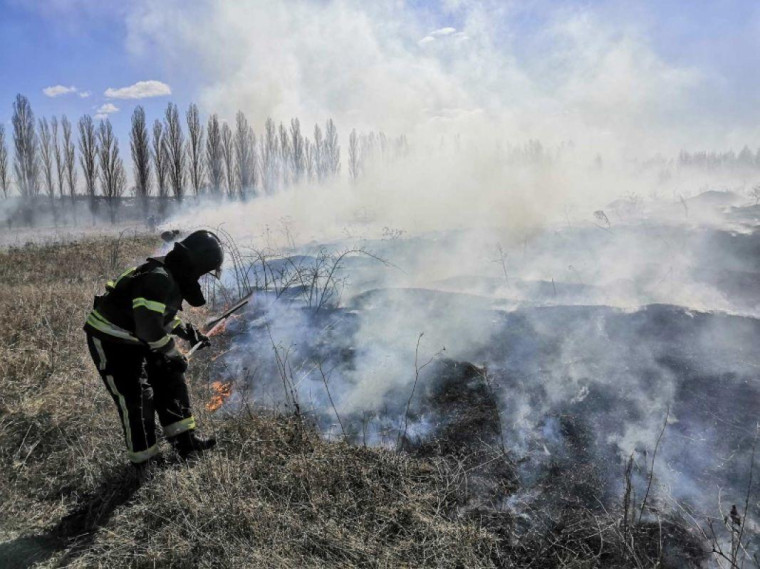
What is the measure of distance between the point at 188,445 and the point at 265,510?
0.90 metres

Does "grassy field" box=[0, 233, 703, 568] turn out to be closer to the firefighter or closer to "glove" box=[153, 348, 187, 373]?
the firefighter

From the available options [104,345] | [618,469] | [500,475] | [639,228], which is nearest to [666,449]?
[618,469]

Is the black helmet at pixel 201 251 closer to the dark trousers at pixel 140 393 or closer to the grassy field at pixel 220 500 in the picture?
the dark trousers at pixel 140 393

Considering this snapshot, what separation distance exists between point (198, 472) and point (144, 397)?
2.20 feet

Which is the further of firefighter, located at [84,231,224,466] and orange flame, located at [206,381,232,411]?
orange flame, located at [206,381,232,411]

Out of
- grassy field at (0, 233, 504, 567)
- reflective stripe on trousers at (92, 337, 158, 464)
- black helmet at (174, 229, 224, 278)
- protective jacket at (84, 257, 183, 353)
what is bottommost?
grassy field at (0, 233, 504, 567)

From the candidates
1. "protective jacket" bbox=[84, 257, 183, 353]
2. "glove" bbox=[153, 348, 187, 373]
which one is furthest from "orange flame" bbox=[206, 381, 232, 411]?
"protective jacket" bbox=[84, 257, 183, 353]

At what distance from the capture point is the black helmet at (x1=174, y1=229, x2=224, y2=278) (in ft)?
10.8

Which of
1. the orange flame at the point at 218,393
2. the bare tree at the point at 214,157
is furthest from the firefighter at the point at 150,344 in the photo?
the bare tree at the point at 214,157

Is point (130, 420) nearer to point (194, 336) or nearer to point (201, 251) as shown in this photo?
point (194, 336)

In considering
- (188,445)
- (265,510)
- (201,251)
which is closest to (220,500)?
(265,510)

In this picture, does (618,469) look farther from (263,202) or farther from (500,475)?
(263,202)

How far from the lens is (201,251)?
332cm

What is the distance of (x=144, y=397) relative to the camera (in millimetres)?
3309
